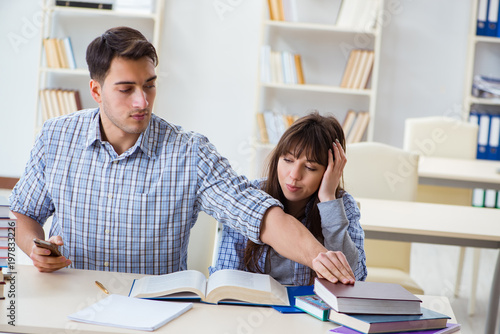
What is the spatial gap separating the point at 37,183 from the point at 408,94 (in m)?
3.56

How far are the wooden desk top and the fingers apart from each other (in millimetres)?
860

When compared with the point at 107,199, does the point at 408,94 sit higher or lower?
higher

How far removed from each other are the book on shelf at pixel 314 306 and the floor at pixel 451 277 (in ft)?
5.81

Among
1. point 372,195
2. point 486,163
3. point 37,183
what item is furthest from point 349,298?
point 486,163

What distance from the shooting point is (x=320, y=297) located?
1370 mm

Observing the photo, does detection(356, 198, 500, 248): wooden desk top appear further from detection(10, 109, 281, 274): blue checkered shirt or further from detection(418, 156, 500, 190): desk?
detection(10, 109, 281, 274): blue checkered shirt

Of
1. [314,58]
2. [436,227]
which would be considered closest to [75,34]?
[314,58]

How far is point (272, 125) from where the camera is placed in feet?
15.1

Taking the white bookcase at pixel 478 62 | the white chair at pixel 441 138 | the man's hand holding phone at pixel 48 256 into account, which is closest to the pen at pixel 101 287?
the man's hand holding phone at pixel 48 256

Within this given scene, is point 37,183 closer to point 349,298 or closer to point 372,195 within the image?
point 349,298

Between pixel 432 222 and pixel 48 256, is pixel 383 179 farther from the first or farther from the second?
pixel 48 256

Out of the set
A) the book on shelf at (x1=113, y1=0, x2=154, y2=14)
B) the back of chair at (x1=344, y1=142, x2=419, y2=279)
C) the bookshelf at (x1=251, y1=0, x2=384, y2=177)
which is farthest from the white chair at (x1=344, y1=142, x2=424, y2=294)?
the book on shelf at (x1=113, y1=0, x2=154, y2=14)

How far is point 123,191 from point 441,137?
2616mm

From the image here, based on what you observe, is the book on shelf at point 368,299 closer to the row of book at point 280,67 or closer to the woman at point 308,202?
the woman at point 308,202
